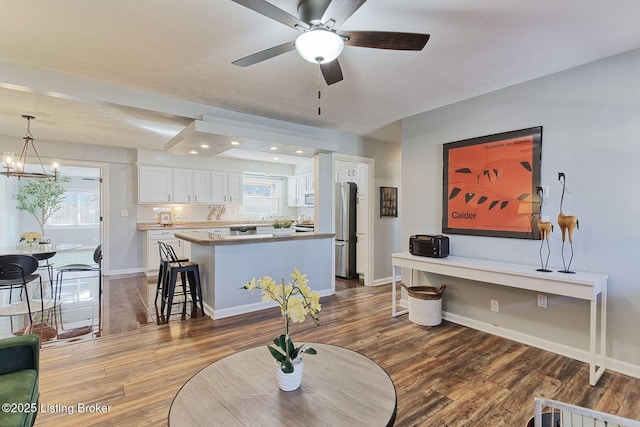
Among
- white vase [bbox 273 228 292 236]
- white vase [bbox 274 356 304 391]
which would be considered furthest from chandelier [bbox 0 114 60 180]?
white vase [bbox 274 356 304 391]

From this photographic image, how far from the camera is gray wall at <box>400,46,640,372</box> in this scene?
2439mm

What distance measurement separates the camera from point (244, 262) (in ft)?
12.5

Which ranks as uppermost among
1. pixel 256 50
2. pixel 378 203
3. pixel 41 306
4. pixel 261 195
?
pixel 256 50

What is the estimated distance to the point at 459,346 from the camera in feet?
9.61

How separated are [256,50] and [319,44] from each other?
93 cm

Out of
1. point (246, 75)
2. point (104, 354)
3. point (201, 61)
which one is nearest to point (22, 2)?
point (201, 61)

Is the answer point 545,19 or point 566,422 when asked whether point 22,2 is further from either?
point 566,422

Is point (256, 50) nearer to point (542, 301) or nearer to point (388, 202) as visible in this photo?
point (542, 301)

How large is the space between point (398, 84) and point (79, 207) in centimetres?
1020

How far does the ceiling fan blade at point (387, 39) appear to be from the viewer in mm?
1667

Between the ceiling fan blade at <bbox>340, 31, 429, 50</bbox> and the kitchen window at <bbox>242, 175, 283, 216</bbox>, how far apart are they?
622 cm

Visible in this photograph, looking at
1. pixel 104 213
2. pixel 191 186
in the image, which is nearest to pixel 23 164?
pixel 104 213

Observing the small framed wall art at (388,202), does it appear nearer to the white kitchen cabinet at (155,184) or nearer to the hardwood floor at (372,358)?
the hardwood floor at (372,358)

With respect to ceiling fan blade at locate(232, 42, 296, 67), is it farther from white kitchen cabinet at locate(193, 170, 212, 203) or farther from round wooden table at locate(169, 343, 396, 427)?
white kitchen cabinet at locate(193, 170, 212, 203)
